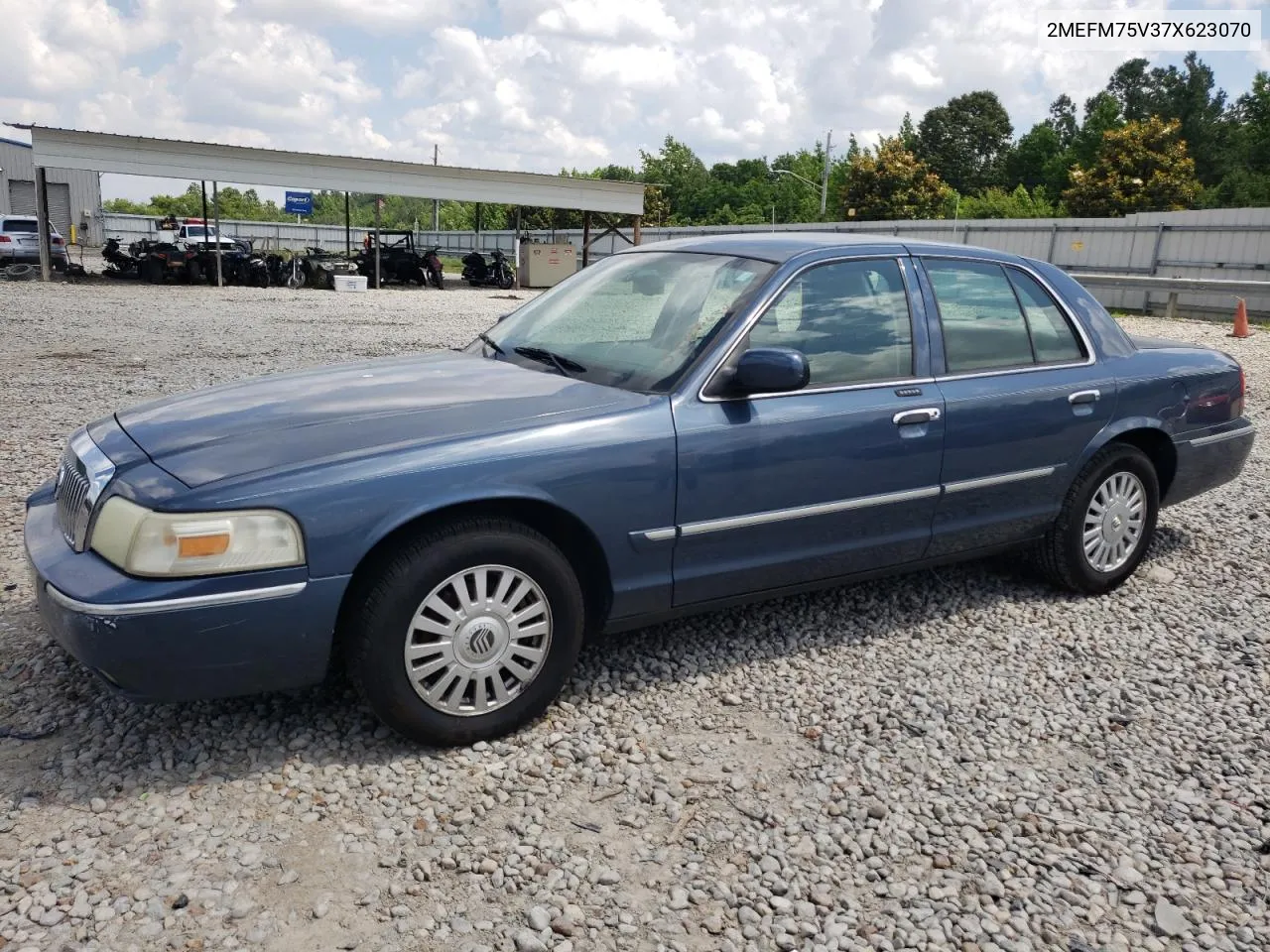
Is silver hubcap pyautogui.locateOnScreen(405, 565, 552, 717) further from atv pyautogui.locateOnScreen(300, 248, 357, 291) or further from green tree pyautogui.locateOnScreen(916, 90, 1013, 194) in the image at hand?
green tree pyautogui.locateOnScreen(916, 90, 1013, 194)

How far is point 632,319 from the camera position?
4176 millimetres

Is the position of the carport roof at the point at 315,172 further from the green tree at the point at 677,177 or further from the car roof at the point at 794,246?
the green tree at the point at 677,177

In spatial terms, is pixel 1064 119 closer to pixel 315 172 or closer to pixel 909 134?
pixel 909 134

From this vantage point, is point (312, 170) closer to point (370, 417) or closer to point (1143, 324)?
point (1143, 324)

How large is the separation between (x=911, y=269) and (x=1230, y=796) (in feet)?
7.40

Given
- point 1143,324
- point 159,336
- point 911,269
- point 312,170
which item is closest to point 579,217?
point 312,170

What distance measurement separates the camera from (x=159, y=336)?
48.7 ft

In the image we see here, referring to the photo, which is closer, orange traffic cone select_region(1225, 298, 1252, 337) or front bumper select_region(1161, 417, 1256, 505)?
front bumper select_region(1161, 417, 1256, 505)

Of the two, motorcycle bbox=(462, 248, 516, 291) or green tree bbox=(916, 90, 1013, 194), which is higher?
green tree bbox=(916, 90, 1013, 194)

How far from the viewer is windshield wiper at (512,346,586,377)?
12.9ft

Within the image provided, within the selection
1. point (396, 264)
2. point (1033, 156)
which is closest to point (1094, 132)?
point (1033, 156)

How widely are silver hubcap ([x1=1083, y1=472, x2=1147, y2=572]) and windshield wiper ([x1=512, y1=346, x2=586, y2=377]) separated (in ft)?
8.21

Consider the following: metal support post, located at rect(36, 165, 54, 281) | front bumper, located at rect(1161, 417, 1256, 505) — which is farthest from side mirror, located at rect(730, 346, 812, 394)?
metal support post, located at rect(36, 165, 54, 281)

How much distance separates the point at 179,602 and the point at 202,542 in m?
0.17
